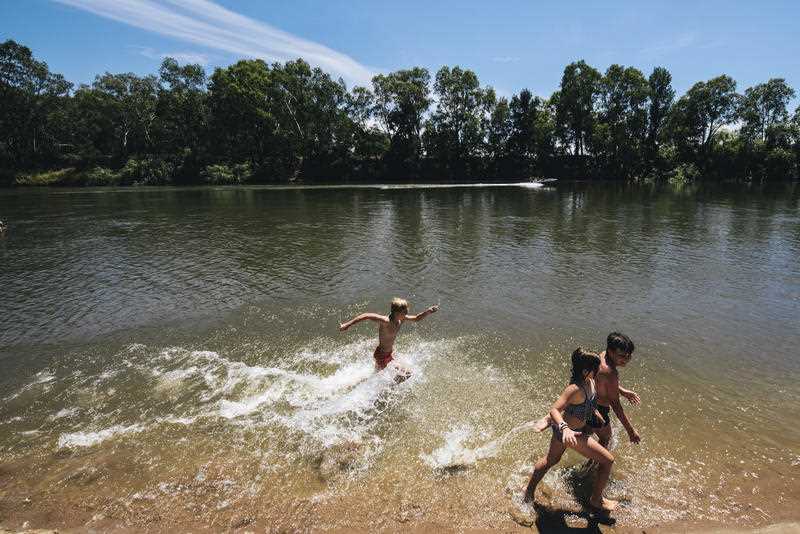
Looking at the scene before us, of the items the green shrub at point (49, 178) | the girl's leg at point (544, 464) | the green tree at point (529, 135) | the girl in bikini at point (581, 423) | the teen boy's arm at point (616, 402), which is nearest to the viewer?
the girl in bikini at point (581, 423)

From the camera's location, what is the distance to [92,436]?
7016mm

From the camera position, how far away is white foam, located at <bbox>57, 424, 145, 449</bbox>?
6828mm

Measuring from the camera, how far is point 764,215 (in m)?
30.9

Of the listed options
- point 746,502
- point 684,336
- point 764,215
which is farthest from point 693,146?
point 746,502

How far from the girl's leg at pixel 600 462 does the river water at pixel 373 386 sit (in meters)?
0.21

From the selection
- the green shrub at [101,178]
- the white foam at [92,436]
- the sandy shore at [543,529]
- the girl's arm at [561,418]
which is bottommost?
the sandy shore at [543,529]

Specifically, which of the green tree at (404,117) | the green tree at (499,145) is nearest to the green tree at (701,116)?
the green tree at (499,145)

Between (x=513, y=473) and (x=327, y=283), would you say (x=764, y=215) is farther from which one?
(x=513, y=473)

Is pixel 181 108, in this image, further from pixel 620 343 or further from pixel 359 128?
pixel 620 343

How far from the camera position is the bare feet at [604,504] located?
5.40 m

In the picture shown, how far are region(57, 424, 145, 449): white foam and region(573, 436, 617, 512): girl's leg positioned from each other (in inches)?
278

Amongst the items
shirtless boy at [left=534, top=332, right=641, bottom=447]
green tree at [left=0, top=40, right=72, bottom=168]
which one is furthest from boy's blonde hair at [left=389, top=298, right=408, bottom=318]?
green tree at [left=0, top=40, right=72, bottom=168]

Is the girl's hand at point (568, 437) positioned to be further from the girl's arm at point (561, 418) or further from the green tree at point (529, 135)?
the green tree at point (529, 135)

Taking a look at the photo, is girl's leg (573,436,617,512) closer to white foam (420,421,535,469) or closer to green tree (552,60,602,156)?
white foam (420,421,535,469)
